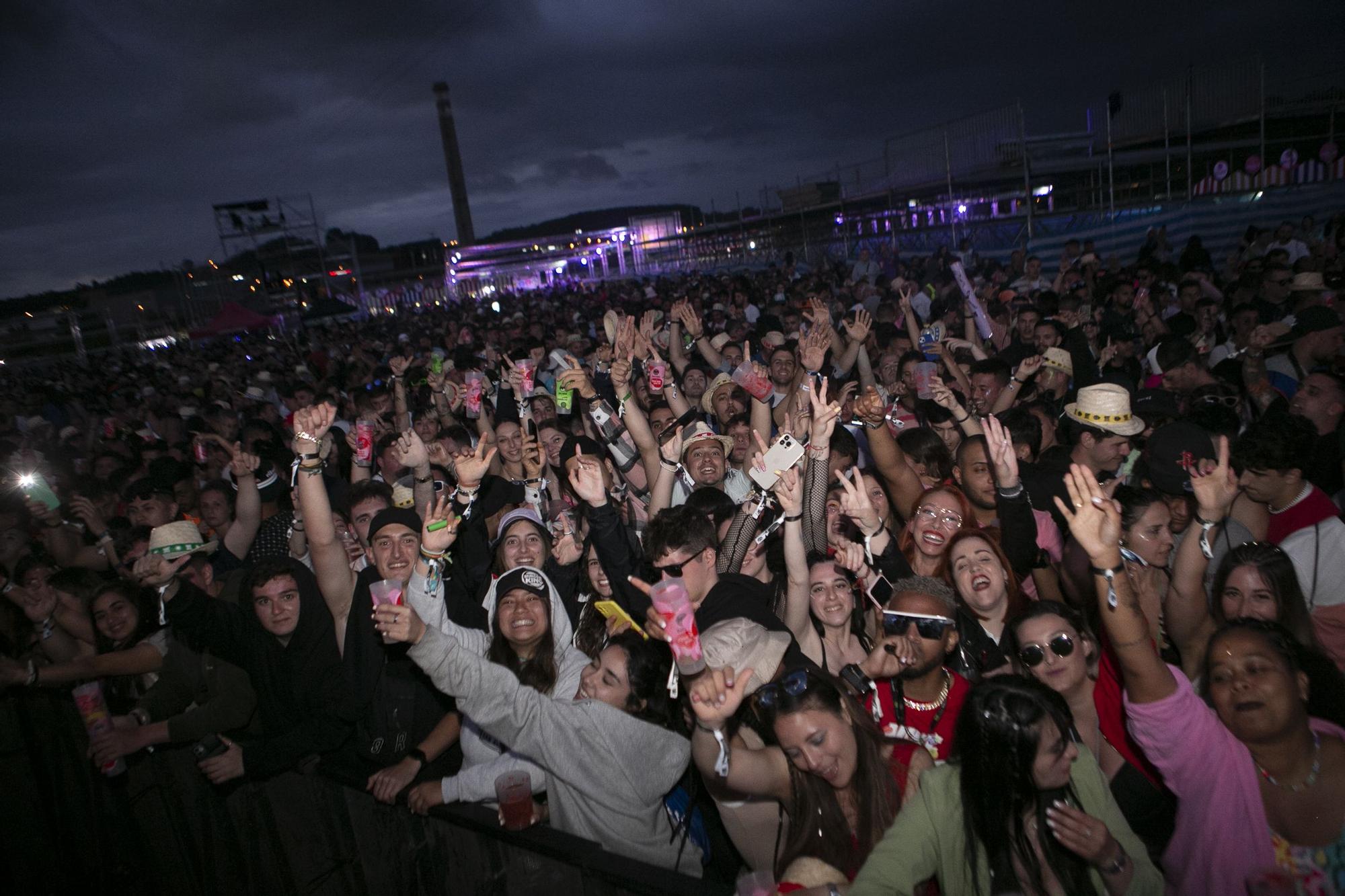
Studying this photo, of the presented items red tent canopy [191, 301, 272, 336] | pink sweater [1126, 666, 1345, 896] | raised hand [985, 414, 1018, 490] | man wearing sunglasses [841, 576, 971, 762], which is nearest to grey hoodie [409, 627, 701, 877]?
man wearing sunglasses [841, 576, 971, 762]

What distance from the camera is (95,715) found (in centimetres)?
346

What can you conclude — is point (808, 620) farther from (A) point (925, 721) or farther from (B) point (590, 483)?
(B) point (590, 483)

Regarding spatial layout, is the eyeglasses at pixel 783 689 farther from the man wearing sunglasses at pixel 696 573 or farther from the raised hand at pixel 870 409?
the raised hand at pixel 870 409

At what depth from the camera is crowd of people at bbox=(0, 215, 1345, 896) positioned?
81.9 inches

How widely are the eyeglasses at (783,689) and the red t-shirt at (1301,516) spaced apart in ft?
7.84

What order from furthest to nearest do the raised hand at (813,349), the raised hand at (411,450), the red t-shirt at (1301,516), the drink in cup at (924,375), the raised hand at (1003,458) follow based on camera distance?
the drink in cup at (924,375), the raised hand at (813,349), the raised hand at (411,450), the raised hand at (1003,458), the red t-shirt at (1301,516)

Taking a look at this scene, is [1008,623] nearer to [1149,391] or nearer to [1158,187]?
[1149,391]

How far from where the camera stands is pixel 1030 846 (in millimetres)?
2051

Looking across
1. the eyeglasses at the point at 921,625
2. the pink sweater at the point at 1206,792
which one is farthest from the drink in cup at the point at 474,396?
the pink sweater at the point at 1206,792

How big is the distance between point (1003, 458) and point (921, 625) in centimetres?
121

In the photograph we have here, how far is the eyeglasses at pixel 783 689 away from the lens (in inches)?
88.3

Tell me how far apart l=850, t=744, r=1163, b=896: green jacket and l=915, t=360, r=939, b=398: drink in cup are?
3.89 metres

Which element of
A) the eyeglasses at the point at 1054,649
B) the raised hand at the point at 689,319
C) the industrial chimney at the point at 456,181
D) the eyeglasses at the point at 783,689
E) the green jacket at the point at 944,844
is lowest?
the green jacket at the point at 944,844

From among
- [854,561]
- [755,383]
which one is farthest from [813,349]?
[854,561]
